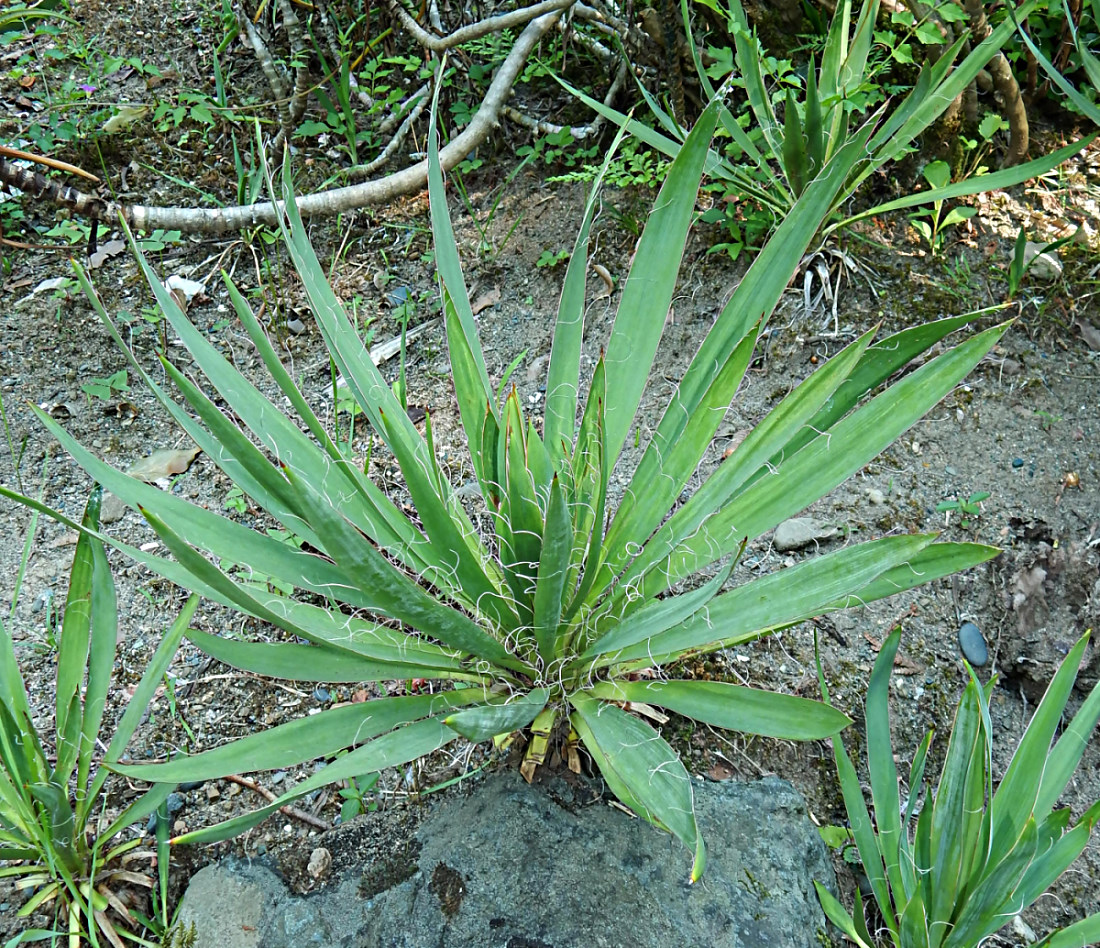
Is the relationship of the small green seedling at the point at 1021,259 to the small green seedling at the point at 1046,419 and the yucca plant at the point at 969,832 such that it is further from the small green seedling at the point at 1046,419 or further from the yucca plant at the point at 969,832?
the yucca plant at the point at 969,832

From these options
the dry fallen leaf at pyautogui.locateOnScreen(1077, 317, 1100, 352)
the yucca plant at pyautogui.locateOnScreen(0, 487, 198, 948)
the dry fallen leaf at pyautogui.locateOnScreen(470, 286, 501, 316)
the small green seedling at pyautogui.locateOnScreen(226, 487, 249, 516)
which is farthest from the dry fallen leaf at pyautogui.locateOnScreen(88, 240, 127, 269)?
the dry fallen leaf at pyautogui.locateOnScreen(1077, 317, 1100, 352)

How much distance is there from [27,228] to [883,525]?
8.99 ft

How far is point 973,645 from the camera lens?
1831 millimetres

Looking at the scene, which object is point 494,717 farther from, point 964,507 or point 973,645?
point 964,507

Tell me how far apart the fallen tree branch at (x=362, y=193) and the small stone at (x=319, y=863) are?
1780 millimetres

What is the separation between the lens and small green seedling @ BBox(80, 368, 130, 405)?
2.45m

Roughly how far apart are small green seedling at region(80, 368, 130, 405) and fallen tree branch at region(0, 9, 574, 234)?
48 cm

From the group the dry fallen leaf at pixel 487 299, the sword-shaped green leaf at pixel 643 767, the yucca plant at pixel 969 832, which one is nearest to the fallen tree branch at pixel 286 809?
the sword-shaped green leaf at pixel 643 767

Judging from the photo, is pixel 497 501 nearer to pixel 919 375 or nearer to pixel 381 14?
pixel 919 375

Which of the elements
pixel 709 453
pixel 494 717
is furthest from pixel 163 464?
pixel 494 717

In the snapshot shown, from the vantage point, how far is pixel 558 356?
5.18ft

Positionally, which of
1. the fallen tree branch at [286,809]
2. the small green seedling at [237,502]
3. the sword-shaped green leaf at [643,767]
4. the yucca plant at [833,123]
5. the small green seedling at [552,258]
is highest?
the yucca plant at [833,123]

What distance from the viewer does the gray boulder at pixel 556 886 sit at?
1291 millimetres

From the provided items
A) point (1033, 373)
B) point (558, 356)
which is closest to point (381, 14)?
point (558, 356)
